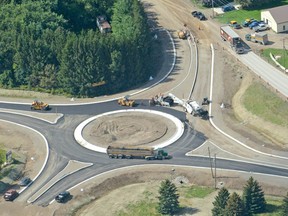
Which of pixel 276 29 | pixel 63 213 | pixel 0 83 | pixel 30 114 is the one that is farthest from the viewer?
pixel 276 29

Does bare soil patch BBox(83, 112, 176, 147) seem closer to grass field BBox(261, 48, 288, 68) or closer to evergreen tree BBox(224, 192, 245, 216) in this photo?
evergreen tree BBox(224, 192, 245, 216)

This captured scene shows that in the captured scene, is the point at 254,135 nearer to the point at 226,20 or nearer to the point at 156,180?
the point at 156,180

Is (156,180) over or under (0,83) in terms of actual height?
under

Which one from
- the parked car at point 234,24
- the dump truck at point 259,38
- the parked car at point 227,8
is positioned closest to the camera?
the dump truck at point 259,38

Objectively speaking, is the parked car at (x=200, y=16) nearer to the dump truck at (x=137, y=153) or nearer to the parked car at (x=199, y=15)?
the parked car at (x=199, y=15)

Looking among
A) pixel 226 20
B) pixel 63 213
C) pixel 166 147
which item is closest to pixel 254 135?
pixel 166 147

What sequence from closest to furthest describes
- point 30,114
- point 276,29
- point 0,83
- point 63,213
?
point 63,213 → point 30,114 → point 0,83 → point 276,29

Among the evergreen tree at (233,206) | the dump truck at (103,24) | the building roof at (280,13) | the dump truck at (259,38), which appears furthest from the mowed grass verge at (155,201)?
the building roof at (280,13)
